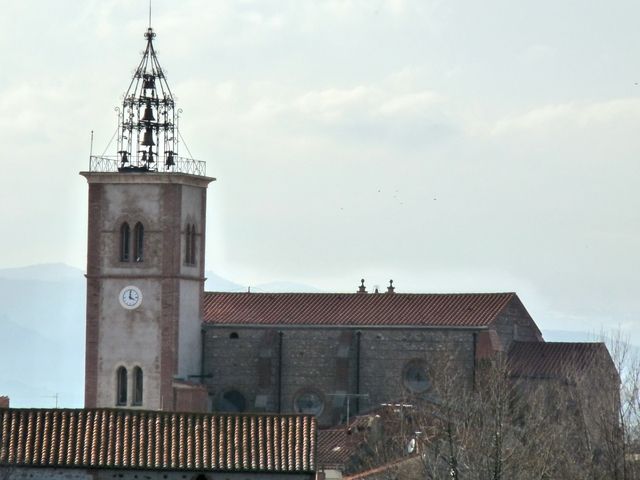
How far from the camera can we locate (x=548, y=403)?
305ft

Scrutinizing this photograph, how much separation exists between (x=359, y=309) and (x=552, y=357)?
28.4 feet

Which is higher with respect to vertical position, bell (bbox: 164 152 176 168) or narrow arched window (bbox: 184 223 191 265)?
bell (bbox: 164 152 176 168)

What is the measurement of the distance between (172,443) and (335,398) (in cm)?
2209

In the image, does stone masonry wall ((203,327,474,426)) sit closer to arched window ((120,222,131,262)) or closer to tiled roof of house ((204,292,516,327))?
tiled roof of house ((204,292,516,327))

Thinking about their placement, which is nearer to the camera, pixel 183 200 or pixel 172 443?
pixel 172 443

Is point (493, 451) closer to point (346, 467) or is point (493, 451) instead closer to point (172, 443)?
point (172, 443)

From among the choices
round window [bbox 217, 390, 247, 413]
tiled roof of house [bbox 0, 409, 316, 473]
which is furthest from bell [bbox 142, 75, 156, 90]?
tiled roof of house [bbox 0, 409, 316, 473]

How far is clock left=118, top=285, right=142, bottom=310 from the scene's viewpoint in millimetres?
98062

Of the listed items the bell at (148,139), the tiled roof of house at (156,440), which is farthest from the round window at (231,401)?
the tiled roof of house at (156,440)

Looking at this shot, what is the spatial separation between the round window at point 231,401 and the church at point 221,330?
2.4 inches

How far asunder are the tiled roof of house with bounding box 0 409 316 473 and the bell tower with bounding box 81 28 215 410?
19316 mm

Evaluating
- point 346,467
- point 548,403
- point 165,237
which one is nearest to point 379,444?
point 346,467

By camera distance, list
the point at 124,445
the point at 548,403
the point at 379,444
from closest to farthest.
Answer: the point at 124,445, the point at 379,444, the point at 548,403

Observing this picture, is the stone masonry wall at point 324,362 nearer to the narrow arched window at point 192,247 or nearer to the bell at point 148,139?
the narrow arched window at point 192,247
